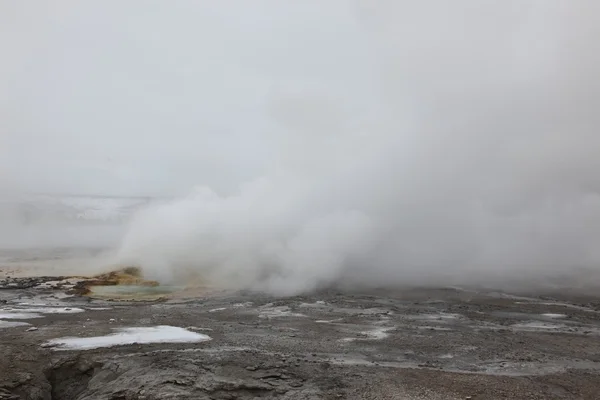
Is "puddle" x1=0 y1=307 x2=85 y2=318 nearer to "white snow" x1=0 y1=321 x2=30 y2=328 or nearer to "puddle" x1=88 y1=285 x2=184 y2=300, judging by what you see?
"white snow" x1=0 y1=321 x2=30 y2=328

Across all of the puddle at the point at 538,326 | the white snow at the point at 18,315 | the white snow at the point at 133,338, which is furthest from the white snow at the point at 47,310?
the puddle at the point at 538,326

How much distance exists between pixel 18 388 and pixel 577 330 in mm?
12178

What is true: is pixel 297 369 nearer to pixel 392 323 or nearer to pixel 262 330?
pixel 262 330

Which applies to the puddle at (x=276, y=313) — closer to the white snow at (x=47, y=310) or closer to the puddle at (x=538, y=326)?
the white snow at (x=47, y=310)

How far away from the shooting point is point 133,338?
968 centimetres

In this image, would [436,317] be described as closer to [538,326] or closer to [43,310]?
[538,326]

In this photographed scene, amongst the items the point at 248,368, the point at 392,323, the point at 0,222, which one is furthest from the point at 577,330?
the point at 0,222

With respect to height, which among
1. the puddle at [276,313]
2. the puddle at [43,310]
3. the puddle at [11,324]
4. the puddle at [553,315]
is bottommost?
the puddle at [11,324]

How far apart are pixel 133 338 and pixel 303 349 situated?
365 cm

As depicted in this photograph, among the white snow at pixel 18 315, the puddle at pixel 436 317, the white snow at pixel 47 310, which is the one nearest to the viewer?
the white snow at pixel 18 315

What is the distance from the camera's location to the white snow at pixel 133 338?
901cm

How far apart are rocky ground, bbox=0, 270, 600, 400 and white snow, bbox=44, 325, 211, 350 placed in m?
0.04

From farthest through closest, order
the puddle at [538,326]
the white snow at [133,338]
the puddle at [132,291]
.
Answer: the puddle at [132,291]
the puddle at [538,326]
the white snow at [133,338]

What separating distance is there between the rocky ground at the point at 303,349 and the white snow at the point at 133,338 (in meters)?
0.04
